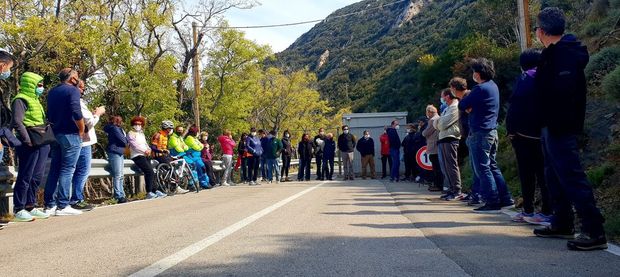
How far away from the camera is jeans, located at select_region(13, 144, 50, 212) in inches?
287

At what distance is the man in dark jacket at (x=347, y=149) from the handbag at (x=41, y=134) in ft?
42.8

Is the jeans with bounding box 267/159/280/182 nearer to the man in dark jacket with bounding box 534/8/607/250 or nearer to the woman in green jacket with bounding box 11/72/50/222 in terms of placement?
the woman in green jacket with bounding box 11/72/50/222

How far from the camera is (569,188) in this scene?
4539 millimetres

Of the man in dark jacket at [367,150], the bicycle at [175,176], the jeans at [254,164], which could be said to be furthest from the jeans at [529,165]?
the man in dark jacket at [367,150]

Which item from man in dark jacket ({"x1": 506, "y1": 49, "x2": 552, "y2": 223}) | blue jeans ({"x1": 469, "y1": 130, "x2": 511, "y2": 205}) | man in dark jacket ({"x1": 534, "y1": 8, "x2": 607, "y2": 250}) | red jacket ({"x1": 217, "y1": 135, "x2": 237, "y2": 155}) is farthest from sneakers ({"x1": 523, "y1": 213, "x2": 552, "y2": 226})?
red jacket ({"x1": 217, "y1": 135, "x2": 237, "y2": 155})

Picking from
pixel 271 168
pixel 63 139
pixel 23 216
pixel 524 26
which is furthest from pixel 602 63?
pixel 271 168

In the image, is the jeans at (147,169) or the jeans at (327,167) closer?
the jeans at (147,169)

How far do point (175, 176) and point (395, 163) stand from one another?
26.5 ft

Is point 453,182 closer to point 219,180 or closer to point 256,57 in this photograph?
point 219,180

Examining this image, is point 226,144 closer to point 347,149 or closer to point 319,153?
point 319,153

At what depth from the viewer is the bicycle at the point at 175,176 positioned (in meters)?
12.7

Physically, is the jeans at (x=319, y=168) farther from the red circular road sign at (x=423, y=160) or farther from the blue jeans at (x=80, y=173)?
the blue jeans at (x=80, y=173)

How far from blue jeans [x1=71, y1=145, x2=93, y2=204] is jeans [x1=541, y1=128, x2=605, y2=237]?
684 centimetres

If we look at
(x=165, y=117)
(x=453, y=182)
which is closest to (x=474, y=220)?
(x=453, y=182)
